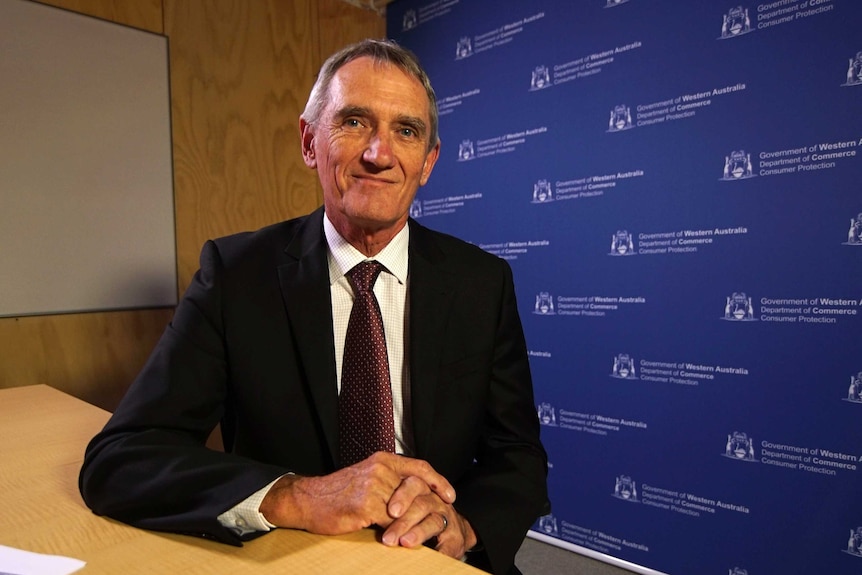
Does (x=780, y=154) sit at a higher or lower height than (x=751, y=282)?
higher

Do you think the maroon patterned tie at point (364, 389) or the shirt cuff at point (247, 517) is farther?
the maroon patterned tie at point (364, 389)

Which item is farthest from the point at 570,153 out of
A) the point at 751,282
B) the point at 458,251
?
the point at 458,251

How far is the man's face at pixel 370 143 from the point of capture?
1.31 metres

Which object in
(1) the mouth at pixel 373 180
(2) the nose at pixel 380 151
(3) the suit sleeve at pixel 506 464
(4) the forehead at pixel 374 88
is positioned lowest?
(3) the suit sleeve at pixel 506 464

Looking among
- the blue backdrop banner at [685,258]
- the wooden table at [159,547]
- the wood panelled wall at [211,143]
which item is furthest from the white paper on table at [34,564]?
the blue backdrop banner at [685,258]

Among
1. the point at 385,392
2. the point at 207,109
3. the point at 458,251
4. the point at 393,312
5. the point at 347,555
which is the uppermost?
the point at 207,109

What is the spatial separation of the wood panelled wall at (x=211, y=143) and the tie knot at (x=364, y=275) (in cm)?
180

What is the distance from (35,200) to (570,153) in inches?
97.4

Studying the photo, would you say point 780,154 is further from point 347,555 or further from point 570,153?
point 347,555

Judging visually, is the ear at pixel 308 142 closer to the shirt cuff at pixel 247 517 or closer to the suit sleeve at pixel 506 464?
the suit sleeve at pixel 506 464

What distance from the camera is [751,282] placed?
7.33ft

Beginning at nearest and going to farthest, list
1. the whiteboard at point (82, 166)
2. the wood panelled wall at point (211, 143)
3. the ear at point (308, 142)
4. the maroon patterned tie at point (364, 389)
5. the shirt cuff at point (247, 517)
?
the shirt cuff at point (247, 517)
the maroon patterned tie at point (364, 389)
the ear at point (308, 142)
the whiteboard at point (82, 166)
the wood panelled wall at point (211, 143)

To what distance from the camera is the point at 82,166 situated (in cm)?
243

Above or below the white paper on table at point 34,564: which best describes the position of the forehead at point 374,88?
above
